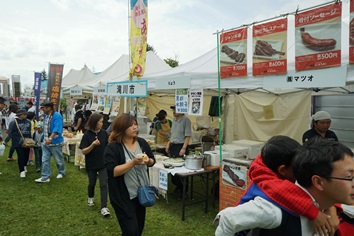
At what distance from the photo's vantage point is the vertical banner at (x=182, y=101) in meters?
4.66

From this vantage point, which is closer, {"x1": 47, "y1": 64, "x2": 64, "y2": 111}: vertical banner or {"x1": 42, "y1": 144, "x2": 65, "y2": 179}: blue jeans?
{"x1": 42, "y1": 144, "x2": 65, "y2": 179}: blue jeans

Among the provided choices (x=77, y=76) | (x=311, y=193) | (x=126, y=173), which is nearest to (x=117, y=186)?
(x=126, y=173)

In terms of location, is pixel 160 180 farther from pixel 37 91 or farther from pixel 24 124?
pixel 37 91

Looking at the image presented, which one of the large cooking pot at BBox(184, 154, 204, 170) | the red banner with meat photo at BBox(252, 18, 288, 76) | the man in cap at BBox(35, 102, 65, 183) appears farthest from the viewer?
the man in cap at BBox(35, 102, 65, 183)

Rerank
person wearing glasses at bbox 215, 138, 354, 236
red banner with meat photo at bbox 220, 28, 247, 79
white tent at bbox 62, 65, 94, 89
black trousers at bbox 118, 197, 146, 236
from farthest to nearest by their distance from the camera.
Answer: white tent at bbox 62, 65, 94, 89 < red banner with meat photo at bbox 220, 28, 247, 79 < black trousers at bbox 118, 197, 146, 236 < person wearing glasses at bbox 215, 138, 354, 236

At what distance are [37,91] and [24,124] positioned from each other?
4.17 meters

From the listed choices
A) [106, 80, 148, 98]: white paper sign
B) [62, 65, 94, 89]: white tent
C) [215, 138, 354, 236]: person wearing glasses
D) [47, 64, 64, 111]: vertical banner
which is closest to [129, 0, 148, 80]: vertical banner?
[106, 80, 148, 98]: white paper sign

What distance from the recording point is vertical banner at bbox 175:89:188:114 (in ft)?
15.3

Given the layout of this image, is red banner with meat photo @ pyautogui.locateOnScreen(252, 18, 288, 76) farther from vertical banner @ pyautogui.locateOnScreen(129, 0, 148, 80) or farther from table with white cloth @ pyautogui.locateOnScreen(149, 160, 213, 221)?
vertical banner @ pyautogui.locateOnScreen(129, 0, 148, 80)

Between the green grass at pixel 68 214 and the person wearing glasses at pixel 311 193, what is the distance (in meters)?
2.96

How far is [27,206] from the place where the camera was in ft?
15.0

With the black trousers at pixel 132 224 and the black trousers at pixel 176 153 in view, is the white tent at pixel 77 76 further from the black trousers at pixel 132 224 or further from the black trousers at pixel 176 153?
the black trousers at pixel 132 224

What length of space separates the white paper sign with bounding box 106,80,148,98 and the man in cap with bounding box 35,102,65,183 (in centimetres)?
131

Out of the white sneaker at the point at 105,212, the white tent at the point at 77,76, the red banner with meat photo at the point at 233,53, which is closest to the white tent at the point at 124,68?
the white tent at the point at 77,76
